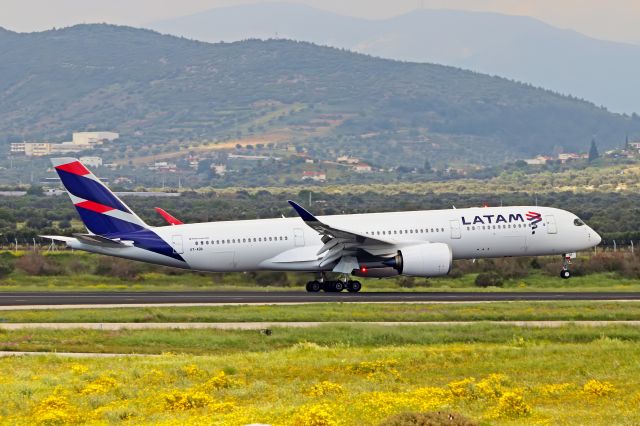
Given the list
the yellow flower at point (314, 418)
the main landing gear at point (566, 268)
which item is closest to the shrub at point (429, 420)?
the yellow flower at point (314, 418)

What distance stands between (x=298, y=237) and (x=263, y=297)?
13.9 feet

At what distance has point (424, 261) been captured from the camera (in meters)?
53.1

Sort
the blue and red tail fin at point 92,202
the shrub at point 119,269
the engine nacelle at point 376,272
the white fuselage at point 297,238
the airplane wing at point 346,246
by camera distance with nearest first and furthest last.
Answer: the airplane wing at point 346,246, the engine nacelle at point 376,272, the white fuselage at point 297,238, the blue and red tail fin at point 92,202, the shrub at point 119,269

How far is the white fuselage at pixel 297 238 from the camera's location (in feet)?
181

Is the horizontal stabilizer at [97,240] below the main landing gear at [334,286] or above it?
above

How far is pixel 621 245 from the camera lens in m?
75.7

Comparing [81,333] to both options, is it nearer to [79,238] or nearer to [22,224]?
[79,238]

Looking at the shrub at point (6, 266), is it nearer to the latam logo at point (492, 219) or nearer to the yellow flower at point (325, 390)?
the latam logo at point (492, 219)

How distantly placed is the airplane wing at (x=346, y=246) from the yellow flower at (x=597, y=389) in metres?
27.0

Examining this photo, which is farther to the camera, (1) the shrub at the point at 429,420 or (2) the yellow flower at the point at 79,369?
(2) the yellow flower at the point at 79,369

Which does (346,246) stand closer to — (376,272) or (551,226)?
(376,272)

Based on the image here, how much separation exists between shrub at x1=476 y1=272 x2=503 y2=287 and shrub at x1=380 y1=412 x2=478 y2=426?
3901cm

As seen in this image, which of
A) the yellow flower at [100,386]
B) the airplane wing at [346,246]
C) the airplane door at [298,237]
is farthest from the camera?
the airplane door at [298,237]

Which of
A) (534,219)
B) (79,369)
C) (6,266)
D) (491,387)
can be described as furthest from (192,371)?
(6,266)
